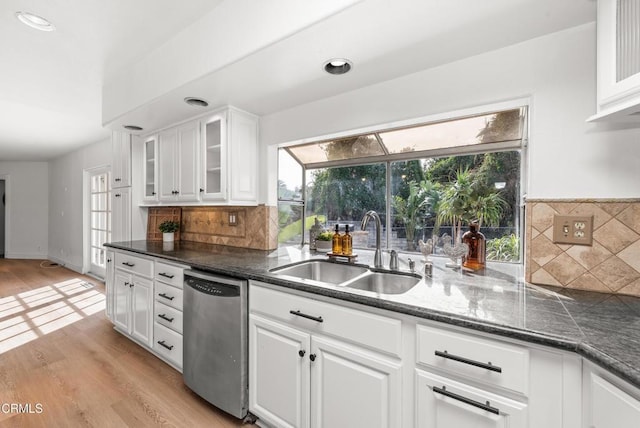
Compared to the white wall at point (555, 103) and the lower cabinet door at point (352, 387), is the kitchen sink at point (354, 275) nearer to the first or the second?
the lower cabinet door at point (352, 387)

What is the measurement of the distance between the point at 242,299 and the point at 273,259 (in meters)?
0.48

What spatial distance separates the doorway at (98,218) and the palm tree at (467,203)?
16.5ft

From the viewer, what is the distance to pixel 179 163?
264cm

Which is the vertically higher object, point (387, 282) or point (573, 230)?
point (573, 230)

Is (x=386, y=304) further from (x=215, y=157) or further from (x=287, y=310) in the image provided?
(x=215, y=157)

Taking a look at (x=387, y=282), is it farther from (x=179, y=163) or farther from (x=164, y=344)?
(x=179, y=163)

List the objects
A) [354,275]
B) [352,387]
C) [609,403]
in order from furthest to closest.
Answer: [354,275]
[352,387]
[609,403]

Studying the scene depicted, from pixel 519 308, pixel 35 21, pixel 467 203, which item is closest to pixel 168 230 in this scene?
pixel 35 21

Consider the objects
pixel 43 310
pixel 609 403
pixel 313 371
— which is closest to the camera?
pixel 609 403

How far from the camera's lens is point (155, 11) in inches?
65.0

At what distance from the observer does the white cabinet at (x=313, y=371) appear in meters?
1.19

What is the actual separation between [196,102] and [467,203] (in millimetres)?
2127

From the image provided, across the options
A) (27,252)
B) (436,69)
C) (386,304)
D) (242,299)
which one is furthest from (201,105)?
(27,252)

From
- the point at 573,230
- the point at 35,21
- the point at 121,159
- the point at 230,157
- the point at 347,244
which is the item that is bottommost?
the point at 347,244
